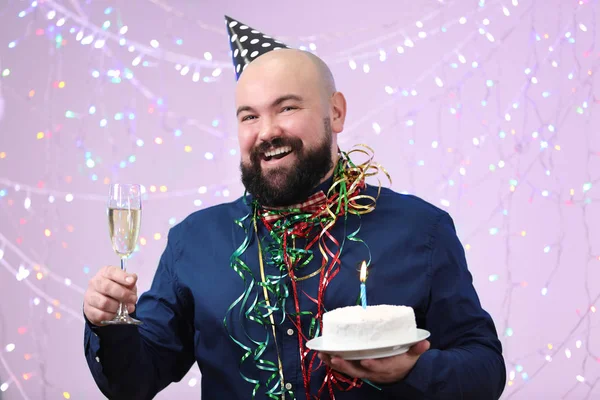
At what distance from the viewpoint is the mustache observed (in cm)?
183

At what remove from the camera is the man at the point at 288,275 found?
1.71 metres

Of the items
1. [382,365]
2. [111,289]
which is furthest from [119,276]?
[382,365]

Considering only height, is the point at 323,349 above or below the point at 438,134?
below

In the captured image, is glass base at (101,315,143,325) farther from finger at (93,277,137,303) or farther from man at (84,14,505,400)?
man at (84,14,505,400)

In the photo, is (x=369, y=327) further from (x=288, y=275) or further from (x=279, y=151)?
(x=279, y=151)

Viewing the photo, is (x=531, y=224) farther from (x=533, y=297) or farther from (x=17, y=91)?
(x=17, y=91)

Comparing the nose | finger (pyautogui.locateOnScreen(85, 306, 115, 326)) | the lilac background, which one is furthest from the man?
the lilac background

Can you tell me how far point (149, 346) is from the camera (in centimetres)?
179

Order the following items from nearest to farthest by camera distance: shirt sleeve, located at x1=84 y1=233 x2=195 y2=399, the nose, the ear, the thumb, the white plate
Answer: the white plate
the thumb
shirt sleeve, located at x1=84 y1=233 x2=195 y2=399
the nose
the ear

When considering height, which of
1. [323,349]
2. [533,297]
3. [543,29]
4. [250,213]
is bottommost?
[533,297]

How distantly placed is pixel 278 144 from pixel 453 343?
63 centimetres

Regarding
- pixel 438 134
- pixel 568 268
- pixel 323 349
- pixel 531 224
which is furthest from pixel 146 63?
pixel 323 349

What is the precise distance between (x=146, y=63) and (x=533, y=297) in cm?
223

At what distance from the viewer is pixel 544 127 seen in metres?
3.69
